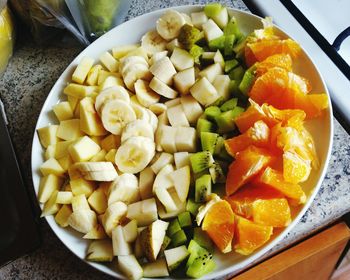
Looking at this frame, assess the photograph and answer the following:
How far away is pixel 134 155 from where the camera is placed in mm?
1045

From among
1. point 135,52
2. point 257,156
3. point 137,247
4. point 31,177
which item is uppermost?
point 257,156

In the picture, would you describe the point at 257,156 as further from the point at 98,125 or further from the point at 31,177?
the point at 31,177

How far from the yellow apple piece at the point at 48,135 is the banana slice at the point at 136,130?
0.17 m

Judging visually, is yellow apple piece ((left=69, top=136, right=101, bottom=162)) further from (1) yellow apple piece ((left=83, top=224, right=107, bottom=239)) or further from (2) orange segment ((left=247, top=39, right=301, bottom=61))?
(2) orange segment ((left=247, top=39, right=301, bottom=61))

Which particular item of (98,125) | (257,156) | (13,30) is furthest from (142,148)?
(13,30)

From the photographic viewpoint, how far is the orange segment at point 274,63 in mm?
1085

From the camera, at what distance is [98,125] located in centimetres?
111

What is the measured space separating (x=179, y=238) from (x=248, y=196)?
15 centimetres

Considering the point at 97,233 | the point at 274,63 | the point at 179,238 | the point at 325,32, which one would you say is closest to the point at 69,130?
the point at 97,233

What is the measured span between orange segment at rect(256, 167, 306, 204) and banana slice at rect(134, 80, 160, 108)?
33cm

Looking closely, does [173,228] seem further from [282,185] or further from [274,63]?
[274,63]

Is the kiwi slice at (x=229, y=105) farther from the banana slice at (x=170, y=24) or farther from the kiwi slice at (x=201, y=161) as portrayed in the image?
the banana slice at (x=170, y=24)

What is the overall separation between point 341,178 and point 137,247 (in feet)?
1.50

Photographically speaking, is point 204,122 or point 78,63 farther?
point 78,63
